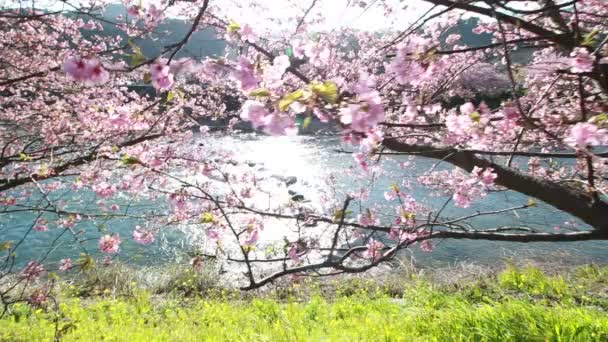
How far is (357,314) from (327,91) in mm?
4676

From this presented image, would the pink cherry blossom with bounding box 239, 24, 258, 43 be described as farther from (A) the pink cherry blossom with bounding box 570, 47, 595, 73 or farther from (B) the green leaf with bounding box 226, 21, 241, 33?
(A) the pink cherry blossom with bounding box 570, 47, 595, 73

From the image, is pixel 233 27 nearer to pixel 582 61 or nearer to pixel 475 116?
pixel 475 116

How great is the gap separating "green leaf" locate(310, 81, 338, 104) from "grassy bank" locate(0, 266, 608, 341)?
2.77m

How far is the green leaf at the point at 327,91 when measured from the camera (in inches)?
47.4

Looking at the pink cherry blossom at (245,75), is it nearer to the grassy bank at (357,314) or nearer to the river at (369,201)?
the grassy bank at (357,314)

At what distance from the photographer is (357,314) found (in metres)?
5.41

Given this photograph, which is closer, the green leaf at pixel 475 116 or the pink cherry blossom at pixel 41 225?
the green leaf at pixel 475 116

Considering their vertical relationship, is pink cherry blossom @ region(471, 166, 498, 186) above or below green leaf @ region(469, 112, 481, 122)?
below

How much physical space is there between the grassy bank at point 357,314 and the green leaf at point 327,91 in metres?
2.77

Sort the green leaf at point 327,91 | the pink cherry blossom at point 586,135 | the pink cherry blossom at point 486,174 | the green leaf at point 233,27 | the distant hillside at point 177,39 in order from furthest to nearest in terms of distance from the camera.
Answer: the pink cherry blossom at point 486,174, the distant hillside at point 177,39, the green leaf at point 233,27, the pink cherry blossom at point 586,135, the green leaf at point 327,91

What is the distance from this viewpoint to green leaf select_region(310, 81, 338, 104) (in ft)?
3.95

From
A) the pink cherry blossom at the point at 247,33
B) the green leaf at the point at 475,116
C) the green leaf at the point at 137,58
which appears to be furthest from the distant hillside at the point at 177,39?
the green leaf at the point at 475,116

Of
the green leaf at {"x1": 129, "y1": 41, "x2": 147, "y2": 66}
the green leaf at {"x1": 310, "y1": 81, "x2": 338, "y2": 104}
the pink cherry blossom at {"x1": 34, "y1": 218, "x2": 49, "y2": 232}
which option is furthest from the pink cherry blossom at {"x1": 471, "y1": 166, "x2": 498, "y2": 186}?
the pink cherry blossom at {"x1": 34, "y1": 218, "x2": 49, "y2": 232}

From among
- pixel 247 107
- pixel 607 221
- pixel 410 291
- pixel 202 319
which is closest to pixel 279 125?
pixel 247 107
